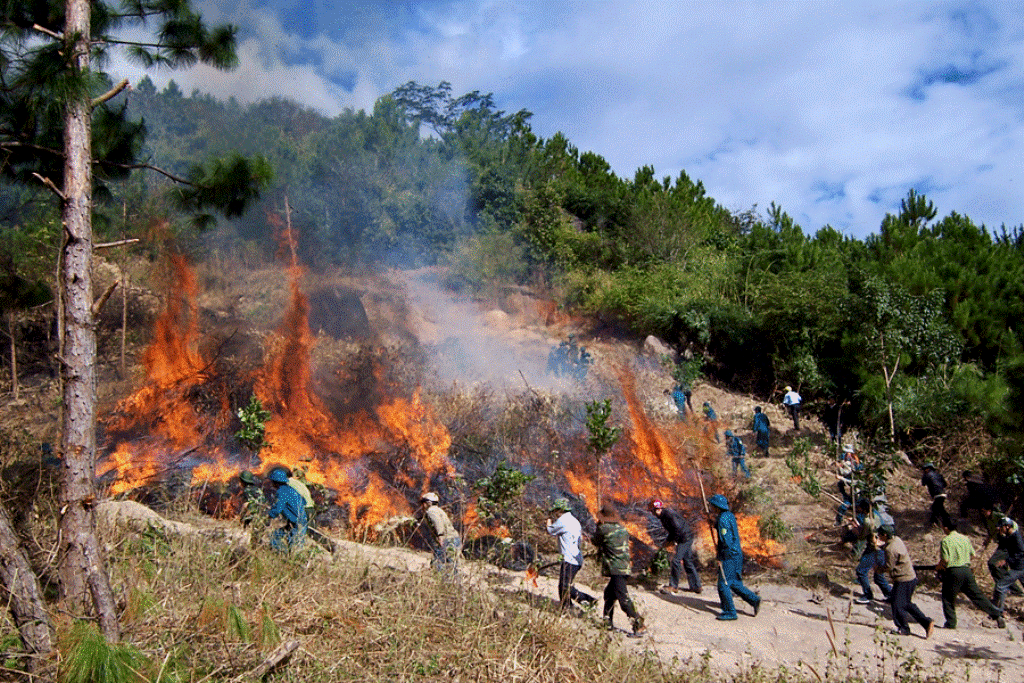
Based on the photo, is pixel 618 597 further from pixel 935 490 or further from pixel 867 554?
pixel 935 490

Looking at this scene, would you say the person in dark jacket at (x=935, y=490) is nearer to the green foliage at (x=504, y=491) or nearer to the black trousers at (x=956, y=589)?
the black trousers at (x=956, y=589)

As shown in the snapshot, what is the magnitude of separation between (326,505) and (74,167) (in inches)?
284

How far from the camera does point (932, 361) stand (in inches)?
669

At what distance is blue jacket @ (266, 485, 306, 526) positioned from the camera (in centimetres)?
755

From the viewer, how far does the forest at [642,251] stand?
1408 cm

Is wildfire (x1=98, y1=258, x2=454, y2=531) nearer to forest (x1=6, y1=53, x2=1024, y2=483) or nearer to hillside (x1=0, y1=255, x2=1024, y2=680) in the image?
hillside (x1=0, y1=255, x2=1024, y2=680)

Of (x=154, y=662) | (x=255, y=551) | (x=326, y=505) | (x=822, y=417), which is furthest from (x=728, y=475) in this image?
(x=154, y=662)

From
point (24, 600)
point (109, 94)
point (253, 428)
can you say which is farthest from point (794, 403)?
point (24, 600)

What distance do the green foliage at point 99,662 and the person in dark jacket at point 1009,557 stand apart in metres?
9.71

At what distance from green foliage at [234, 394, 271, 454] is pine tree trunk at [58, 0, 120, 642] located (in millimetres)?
6737

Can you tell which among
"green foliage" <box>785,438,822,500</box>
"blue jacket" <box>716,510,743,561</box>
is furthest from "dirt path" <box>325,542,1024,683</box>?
"green foliage" <box>785,438,822,500</box>

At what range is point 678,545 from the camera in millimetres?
9836

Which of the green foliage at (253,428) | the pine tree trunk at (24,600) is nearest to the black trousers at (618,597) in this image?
the pine tree trunk at (24,600)

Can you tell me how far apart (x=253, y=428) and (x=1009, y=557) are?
11.4m
